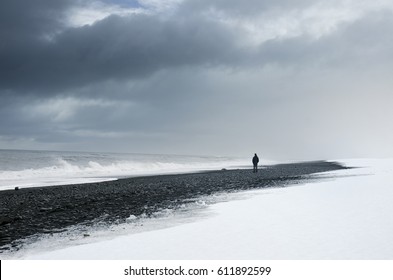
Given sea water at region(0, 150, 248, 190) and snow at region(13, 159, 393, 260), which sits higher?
sea water at region(0, 150, 248, 190)

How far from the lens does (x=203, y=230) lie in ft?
36.4

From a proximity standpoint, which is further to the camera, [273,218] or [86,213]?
[86,213]

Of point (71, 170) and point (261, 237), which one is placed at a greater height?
point (71, 170)

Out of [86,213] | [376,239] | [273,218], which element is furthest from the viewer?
[86,213]

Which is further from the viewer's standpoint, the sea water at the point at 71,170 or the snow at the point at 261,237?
the sea water at the point at 71,170

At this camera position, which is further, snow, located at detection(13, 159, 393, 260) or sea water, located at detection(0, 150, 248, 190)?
sea water, located at detection(0, 150, 248, 190)

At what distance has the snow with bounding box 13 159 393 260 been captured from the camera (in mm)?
8359

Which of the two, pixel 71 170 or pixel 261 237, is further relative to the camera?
pixel 71 170

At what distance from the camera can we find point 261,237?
9.79 m

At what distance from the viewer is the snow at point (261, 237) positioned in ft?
27.4

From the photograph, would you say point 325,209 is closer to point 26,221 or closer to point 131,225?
point 131,225

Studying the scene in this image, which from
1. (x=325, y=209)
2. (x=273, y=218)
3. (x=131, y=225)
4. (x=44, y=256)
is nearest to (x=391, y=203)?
(x=325, y=209)

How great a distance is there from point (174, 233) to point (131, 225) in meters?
2.89
